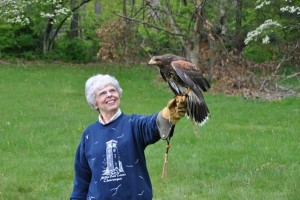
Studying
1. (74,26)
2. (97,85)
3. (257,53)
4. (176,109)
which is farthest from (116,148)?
(74,26)

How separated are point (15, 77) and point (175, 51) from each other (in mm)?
6351

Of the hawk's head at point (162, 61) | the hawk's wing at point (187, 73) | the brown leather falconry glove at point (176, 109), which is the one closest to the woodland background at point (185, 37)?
the hawk's wing at point (187, 73)

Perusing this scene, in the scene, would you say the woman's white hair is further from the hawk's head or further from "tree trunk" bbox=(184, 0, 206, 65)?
"tree trunk" bbox=(184, 0, 206, 65)

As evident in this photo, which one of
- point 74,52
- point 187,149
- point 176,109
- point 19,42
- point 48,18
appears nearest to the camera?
point 176,109

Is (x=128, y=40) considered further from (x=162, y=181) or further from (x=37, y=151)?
(x=162, y=181)

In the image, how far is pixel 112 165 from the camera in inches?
150

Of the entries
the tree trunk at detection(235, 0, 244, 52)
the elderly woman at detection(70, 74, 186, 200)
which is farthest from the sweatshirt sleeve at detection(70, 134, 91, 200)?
the tree trunk at detection(235, 0, 244, 52)

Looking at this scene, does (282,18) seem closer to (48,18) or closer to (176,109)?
(48,18)

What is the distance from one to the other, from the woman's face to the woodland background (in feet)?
42.4

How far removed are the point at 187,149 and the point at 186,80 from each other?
19.1ft

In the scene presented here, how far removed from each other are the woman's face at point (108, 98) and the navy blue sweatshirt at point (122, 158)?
0.09 meters

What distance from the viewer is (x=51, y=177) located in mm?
8070

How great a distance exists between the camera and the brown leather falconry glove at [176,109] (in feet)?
11.1

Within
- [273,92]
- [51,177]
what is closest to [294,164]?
[51,177]
